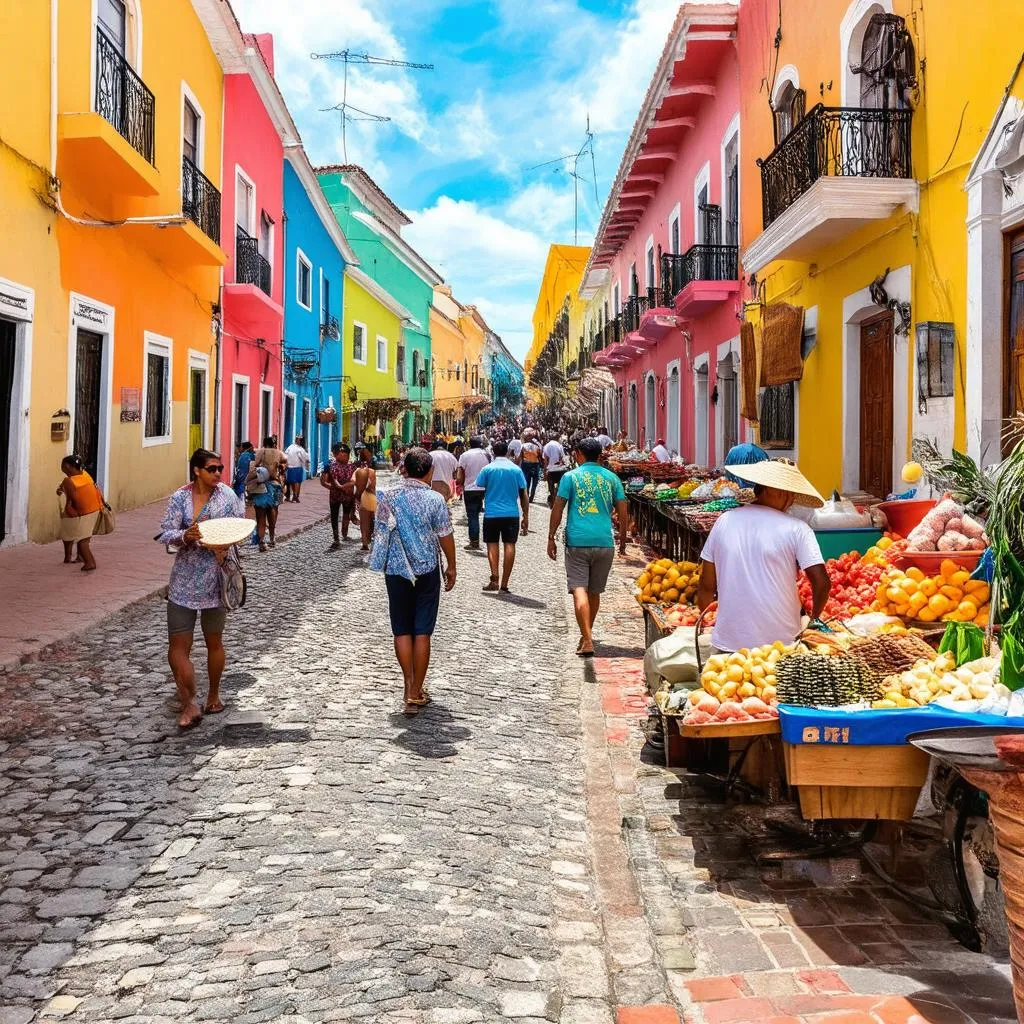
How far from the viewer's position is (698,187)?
17.4 m

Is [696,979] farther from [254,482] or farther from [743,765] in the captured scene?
[254,482]

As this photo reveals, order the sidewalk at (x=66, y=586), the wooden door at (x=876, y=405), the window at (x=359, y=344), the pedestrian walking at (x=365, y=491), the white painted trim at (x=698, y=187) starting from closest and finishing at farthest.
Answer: the sidewalk at (x=66, y=586) → the wooden door at (x=876, y=405) → the pedestrian walking at (x=365, y=491) → the white painted trim at (x=698, y=187) → the window at (x=359, y=344)

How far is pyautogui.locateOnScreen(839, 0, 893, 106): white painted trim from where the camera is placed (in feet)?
31.5

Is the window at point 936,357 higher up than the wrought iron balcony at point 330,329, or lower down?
lower down

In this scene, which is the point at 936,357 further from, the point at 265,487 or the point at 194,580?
→ the point at 265,487

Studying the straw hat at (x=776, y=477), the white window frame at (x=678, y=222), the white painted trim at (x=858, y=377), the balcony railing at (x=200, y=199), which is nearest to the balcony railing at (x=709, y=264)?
the white window frame at (x=678, y=222)

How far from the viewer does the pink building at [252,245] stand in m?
19.2

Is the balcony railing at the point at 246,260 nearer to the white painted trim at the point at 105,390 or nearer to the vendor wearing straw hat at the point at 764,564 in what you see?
the white painted trim at the point at 105,390

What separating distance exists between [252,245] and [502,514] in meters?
11.9

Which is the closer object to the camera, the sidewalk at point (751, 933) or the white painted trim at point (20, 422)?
the sidewalk at point (751, 933)

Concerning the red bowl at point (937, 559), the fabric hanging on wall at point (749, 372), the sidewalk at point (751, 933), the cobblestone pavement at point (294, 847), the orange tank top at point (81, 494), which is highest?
the fabric hanging on wall at point (749, 372)

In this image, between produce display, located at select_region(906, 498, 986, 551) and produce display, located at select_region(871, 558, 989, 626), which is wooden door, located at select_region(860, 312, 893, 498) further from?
produce display, located at select_region(871, 558, 989, 626)

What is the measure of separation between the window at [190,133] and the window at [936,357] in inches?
499

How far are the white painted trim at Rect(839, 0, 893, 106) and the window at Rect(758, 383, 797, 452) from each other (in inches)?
131
